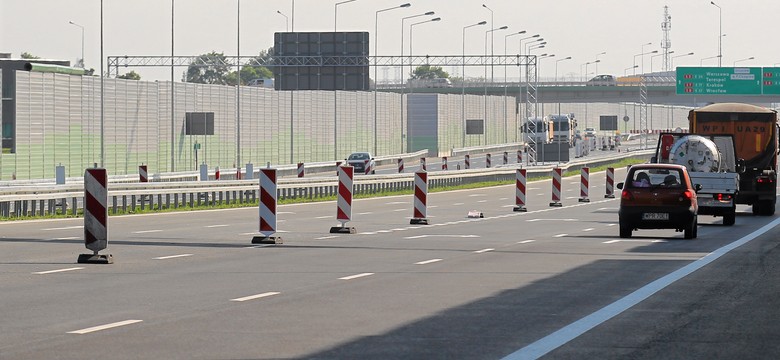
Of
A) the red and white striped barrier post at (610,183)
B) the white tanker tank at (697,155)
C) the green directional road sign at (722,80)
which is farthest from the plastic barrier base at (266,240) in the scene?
the green directional road sign at (722,80)

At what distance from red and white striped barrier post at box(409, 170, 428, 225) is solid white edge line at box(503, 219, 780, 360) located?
472 inches

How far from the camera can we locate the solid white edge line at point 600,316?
424 inches

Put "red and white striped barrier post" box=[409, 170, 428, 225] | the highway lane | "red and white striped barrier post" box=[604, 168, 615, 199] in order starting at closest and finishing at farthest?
the highway lane
"red and white striped barrier post" box=[409, 170, 428, 225]
"red and white striped barrier post" box=[604, 168, 615, 199]

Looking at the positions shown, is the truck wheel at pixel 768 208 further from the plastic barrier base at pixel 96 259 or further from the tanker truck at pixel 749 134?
the plastic barrier base at pixel 96 259

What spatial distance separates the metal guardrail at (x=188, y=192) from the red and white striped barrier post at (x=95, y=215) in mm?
12539

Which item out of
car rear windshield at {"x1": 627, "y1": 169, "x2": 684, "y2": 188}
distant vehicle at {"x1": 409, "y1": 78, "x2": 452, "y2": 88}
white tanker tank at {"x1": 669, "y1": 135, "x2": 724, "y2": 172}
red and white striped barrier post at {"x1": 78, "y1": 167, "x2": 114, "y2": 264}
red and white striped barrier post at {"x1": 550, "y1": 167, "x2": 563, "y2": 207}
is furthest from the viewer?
distant vehicle at {"x1": 409, "y1": 78, "x2": 452, "y2": 88}

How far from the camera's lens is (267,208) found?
25.3 metres

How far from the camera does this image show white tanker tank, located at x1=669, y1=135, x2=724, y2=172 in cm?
3906

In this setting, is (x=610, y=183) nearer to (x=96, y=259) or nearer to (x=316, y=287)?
(x=96, y=259)

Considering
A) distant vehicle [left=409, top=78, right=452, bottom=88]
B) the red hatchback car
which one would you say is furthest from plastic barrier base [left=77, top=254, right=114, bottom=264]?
distant vehicle [left=409, top=78, right=452, bottom=88]

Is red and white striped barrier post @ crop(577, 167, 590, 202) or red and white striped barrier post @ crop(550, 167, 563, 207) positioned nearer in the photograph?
red and white striped barrier post @ crop(550, 167, 563, 207)

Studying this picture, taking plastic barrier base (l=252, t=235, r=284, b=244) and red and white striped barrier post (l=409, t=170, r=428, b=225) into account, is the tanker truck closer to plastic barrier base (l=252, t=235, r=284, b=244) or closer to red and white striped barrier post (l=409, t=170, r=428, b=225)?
red and white striped barrier post (l=409, t=170, r=428, b=225)

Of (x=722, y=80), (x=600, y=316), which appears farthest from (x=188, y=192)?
(x=722, y=80)

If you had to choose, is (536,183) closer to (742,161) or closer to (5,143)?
(5,143)
